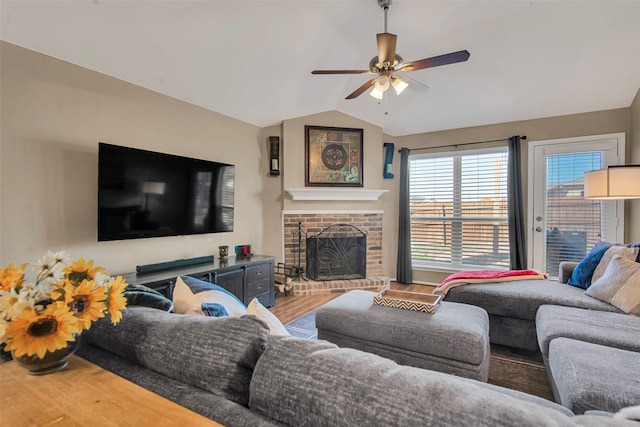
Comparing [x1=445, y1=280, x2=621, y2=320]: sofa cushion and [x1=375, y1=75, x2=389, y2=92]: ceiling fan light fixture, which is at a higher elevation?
[x1=375, y1=75, x2=389, y2=92]: ceiling fan light fixture

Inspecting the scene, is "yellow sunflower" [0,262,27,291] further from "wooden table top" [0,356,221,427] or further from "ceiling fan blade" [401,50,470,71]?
"ceiling fan blade" [401,50,470,71]

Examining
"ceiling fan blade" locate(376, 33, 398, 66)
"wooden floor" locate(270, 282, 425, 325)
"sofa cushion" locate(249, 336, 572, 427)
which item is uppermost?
"ceiling fan blade" locate(376, 33, 398, 66)

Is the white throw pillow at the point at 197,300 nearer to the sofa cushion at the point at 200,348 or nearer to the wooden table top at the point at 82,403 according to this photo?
the sofa cushion at the point at 200,348

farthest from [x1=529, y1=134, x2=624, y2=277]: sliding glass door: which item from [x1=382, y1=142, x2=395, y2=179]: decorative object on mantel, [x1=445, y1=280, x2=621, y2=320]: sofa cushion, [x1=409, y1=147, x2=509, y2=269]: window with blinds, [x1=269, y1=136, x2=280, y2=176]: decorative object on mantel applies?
[x1=269, y1=136, x2=280, y2=176]: decorative object on mantel

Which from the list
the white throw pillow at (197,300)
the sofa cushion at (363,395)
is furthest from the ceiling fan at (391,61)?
the sofa cushion at (363,395)

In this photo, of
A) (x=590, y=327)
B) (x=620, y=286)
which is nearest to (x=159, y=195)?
(x=590, y=327)

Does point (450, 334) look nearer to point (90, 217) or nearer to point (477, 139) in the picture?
point (90, 217)

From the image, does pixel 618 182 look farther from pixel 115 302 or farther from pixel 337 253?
pixel 115 302

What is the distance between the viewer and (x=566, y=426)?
0.49m

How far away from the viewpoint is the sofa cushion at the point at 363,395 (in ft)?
1.67

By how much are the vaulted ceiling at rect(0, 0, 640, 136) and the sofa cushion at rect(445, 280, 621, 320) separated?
193 centimetres

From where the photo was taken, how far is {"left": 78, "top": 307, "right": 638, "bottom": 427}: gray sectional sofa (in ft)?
1.72

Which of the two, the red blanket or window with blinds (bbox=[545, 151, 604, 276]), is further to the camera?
window with blinds (bbox=[545, 151, 604, 276])

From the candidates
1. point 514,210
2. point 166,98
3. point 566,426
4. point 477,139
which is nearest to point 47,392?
point 566,426
